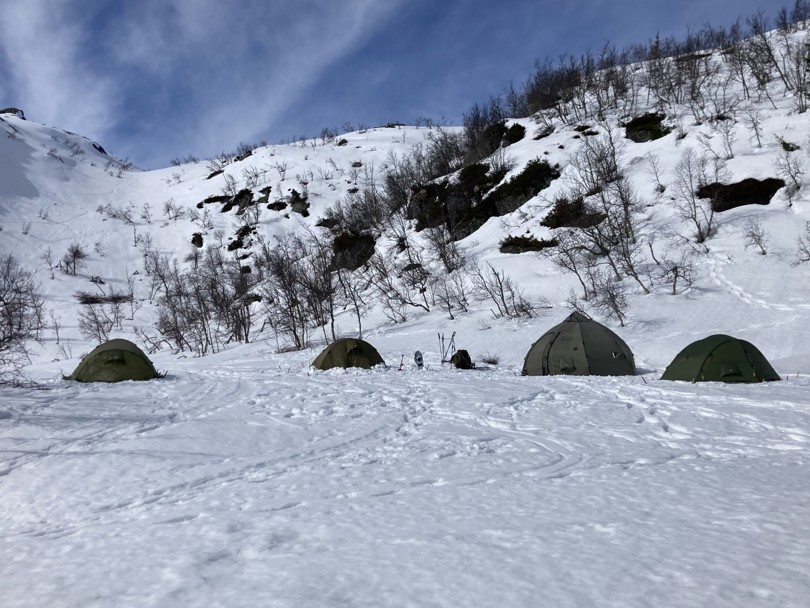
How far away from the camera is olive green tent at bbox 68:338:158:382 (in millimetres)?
15109

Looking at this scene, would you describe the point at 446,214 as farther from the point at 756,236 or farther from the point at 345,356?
the point at 345,356

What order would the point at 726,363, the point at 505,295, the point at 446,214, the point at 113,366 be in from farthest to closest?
the point at 446,214
the point at 505,295
the point at 113,366
the point at 726,363

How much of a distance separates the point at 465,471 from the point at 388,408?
14.6 ft

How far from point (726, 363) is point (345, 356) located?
12.6 m

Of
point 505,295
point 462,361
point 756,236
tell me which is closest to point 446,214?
point 505,295

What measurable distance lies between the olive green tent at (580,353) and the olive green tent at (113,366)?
13416 mm

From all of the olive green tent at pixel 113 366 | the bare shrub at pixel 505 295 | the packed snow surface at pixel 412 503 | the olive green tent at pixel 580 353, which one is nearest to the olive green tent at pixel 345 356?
the olive green tent at pixel 113 366

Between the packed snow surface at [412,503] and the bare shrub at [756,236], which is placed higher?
the bare shrub at [756,236]

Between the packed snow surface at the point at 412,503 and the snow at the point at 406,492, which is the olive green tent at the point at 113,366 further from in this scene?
the packed snow surface at the point at 412,503

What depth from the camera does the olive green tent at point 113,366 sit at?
15109 mm

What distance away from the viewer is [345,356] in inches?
729

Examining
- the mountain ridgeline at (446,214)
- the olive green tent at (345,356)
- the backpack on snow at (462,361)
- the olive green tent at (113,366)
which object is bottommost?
the backpack on snow at (462,361)

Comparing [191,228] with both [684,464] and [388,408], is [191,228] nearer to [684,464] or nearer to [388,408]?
[388,408]

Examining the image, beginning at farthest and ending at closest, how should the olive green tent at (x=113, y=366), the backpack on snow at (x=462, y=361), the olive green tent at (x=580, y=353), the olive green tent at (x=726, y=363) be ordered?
the backpack on snow at (x=462, y=361), the olive green tent at (x=580, y=353), the olive green tent at (x=113, y=366), the olive green tent at (x=726, y=363)
